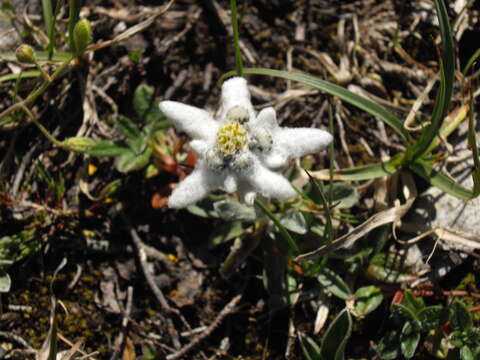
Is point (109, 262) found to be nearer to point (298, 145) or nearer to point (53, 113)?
point (53, 113)

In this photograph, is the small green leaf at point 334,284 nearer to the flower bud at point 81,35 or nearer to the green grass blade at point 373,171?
the green grass blade at point 373,171

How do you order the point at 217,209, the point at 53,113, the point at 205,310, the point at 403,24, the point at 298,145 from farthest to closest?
the point at 403,24 < the point at 53,113 < the point at 205,310 < the point at 217,209 < the point at 298,145

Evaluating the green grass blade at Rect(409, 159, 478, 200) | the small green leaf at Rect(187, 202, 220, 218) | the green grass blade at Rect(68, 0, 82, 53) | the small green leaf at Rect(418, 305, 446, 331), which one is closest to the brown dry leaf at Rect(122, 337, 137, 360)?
the small green leaf at Rect(187, 202, 220, 218)

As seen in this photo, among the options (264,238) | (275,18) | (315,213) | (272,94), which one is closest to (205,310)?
(264,238)

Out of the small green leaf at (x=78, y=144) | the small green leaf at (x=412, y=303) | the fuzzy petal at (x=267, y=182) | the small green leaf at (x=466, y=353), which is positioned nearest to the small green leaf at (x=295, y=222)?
the fuzzy petal at (x=267, y=182)

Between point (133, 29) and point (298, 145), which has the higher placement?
point (133, 29)

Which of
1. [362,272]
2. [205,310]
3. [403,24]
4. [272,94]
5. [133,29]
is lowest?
[205,310]

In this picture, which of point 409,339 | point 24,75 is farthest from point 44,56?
point 409,339
